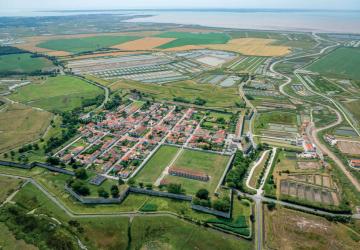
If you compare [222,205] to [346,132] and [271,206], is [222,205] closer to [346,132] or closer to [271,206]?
[271,206]

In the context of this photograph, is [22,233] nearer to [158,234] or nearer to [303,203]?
[158,234]

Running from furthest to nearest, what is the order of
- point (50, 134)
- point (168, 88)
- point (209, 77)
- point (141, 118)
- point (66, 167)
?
point (209, 77) < point (168, 88) < point (141, 118) < point (50, 134) < point (66, 167)

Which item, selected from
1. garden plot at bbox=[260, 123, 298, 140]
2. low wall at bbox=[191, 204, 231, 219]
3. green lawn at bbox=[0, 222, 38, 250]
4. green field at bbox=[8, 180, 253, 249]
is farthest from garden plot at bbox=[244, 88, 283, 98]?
green lawn at bbox=[0, 222, 38, 250]

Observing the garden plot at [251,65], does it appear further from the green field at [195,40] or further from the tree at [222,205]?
the tree at [222,205]

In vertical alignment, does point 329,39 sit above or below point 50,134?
above

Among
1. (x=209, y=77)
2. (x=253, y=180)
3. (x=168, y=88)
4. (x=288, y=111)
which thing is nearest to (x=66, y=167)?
(x=253, y=180)

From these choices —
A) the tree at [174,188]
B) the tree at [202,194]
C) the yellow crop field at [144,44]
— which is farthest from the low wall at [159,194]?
the yellow crop field at [144,44]
